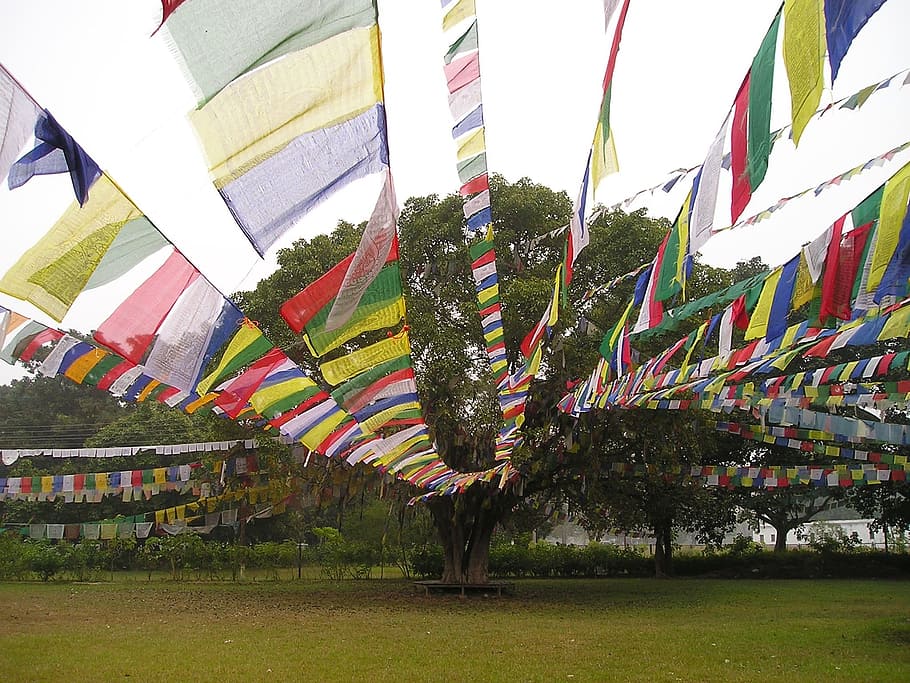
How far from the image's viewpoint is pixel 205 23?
355 cm

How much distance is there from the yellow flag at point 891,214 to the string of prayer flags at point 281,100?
2665 millimetres

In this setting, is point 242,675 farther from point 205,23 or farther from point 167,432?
point 167,432

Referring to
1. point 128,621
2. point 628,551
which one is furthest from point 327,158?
point 628,551

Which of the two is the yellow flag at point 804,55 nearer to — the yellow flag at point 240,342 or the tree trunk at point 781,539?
the yellow flag at point 240,342

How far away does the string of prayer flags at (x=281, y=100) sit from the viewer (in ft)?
12.0

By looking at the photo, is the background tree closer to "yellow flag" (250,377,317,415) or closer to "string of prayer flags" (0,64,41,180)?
"yellow flag" (250,377,317,415)

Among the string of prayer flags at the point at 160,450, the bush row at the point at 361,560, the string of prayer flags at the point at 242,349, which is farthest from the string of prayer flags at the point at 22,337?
the bush row at the point at 361,560

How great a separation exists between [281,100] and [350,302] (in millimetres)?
1922

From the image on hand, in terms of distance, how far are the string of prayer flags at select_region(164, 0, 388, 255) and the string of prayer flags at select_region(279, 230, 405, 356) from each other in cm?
91

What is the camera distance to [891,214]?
4.65 metres

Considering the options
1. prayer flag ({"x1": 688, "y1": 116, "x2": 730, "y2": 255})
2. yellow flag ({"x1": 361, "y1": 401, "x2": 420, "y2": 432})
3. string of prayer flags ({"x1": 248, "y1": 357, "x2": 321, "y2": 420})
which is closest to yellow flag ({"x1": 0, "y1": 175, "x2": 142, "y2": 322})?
string of prayer flags ({"x1": 248, "y1": 357, "x2": 321, "y2": 420})

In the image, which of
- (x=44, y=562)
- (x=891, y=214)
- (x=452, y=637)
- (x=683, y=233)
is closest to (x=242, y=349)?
(x=683, y=233)

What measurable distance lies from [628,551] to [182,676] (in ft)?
68.4

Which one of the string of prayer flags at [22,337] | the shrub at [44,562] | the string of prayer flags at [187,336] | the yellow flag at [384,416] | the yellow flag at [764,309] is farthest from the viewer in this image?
the shrub at [44,562]
